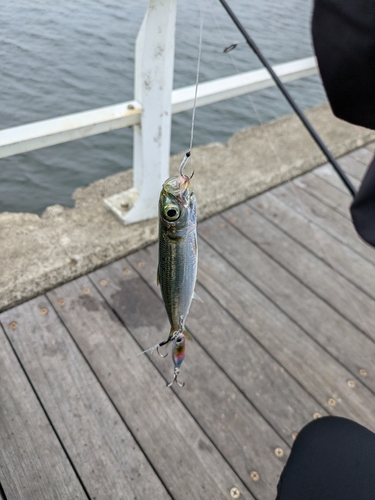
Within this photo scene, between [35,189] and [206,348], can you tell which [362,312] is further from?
[35,189]

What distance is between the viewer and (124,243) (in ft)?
10.00

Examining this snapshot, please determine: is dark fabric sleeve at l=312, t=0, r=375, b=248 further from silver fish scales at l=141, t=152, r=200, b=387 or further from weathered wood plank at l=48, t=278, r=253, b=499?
weathered wood plank at l=48, t=278, r=253, b=499

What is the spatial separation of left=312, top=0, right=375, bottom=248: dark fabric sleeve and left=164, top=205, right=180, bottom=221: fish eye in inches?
20.4

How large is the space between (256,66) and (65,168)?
4434 millimetres

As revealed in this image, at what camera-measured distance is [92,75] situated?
6.91 metres

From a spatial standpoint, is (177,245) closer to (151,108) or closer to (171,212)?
(171,212)

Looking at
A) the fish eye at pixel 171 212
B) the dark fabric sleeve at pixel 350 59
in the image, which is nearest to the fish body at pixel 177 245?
the fish eye at pixel 171 212

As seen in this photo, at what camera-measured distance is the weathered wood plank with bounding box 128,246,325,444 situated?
228 centimetres

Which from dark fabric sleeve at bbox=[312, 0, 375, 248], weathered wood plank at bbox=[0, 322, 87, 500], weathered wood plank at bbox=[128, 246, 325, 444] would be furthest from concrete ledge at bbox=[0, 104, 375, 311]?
dark fabric sleeve at bbox=[312, 0, 375, 248]

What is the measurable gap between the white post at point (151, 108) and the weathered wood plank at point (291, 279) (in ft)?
2.00

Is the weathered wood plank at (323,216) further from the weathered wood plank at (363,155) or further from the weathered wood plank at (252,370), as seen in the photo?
the weathered wood plank at (252,370)

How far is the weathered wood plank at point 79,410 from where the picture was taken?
1.98 meters

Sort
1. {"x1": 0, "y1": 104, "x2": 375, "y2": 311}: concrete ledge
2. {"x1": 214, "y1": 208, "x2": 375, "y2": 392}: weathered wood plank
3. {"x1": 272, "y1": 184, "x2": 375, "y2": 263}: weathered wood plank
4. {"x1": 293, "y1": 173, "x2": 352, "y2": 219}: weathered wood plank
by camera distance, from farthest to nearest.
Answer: {"x1": 293, "y1": 173, "x2": 352, "y2": 219}: weathered wood plank < {"x1": 272, "y1": 184, "x2": 375, "y2": 263}: weathered wood plank < {"x1": 0, "y1": 104, "x2": 375, "y2": 311}: concrete ledge < {"x1": 214, "y1": 208, "x2": 375, "y2": 392}: weathered wood plank

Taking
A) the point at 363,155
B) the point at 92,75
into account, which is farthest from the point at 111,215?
the point at 92,75
